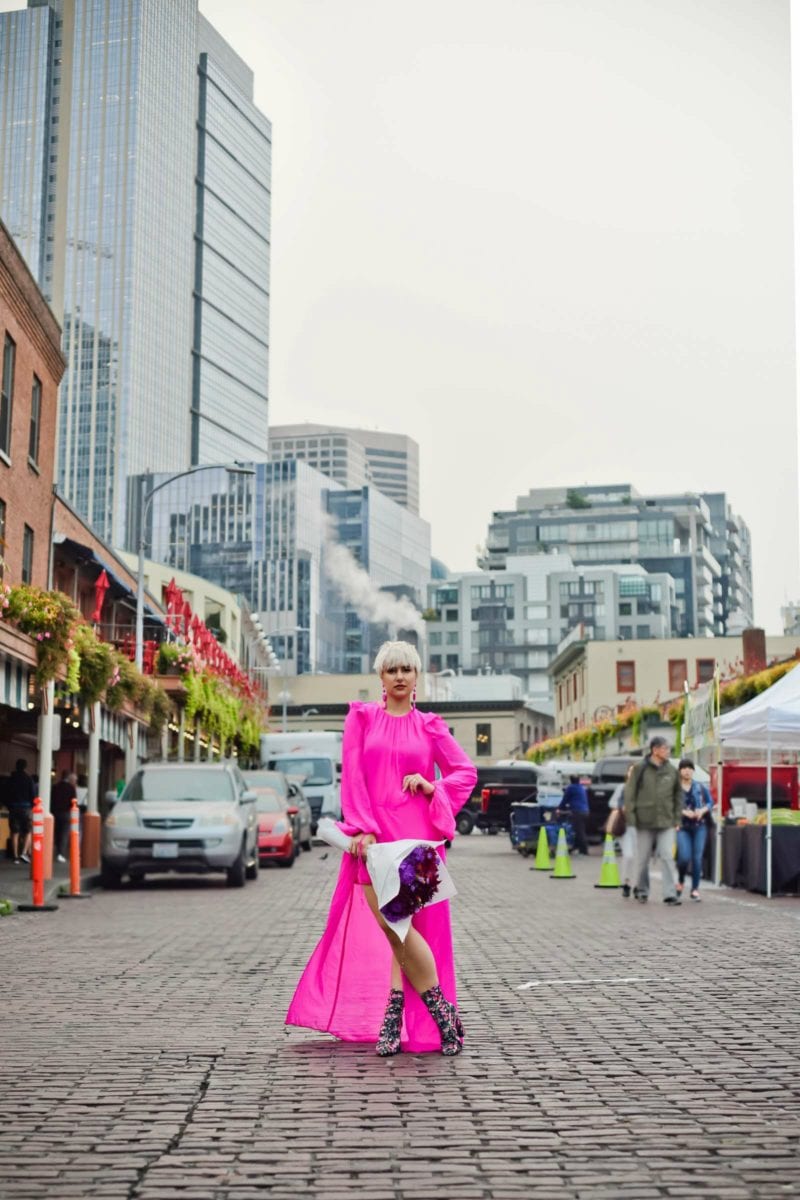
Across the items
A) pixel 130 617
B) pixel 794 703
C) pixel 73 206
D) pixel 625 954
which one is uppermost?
pixel 73 206

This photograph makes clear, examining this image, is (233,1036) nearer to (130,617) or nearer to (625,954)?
(625,954)

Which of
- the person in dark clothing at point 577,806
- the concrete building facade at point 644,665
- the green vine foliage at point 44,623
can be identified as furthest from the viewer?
the concrete building facade at point 644,665

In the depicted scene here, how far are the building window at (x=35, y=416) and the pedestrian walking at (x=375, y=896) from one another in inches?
1054

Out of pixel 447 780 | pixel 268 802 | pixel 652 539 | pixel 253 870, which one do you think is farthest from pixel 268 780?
pixel 652 539

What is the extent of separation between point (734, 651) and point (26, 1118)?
Result: 90473mm

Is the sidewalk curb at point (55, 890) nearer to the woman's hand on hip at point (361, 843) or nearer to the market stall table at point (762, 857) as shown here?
the market stall table at point (762, 857)

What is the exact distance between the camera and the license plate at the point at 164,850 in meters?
21.2

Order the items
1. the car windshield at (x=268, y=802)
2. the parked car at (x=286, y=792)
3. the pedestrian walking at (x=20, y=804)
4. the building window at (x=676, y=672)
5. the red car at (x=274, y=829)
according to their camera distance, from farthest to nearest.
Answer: the building window at (x=676, y=672) < the parked car at (x=286, y=792) < the car windshield at (x=268, y=802) < the red car at (x=274, y=829) < the pedestrian walking at (x=20, y=804)

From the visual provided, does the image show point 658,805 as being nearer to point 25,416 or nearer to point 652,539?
point 25,416

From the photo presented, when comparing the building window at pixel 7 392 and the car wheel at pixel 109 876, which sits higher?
the building window at pixel 7 392

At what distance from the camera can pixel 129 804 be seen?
862 inches

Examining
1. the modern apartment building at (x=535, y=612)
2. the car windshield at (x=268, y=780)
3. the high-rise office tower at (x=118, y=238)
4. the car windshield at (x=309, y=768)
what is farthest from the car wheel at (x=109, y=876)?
the high-rise office tower at (x=118, y=238)

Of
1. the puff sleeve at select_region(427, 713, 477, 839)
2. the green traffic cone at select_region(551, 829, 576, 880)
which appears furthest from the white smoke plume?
the puff sleeve at select_region(427, 713, 477, 839)

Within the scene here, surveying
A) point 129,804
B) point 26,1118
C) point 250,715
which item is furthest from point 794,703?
point 250,715
